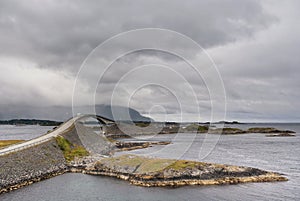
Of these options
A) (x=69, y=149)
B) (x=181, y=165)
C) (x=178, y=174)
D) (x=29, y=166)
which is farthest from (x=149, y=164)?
(x=69, y=149)

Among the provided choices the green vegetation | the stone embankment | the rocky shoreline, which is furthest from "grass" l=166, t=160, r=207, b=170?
the green vegetation

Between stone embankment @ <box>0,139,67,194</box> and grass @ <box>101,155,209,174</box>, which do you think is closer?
stone embankment @ <box>0,139,67,194</box>

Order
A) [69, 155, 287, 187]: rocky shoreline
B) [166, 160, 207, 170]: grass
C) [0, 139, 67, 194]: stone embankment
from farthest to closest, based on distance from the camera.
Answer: [166, 160, 207, 170]: grass → [69, 155, 287, 187]: rocky shoreline → [0, 139, 67, 194]: stone embankment

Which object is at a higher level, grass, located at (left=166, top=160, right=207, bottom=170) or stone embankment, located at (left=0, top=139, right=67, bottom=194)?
grass, located at (left=166, top=160, right=207, bottom=170)

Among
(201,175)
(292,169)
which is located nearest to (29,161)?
(201,175)

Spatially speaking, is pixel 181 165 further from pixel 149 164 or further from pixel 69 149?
pixel 69 149

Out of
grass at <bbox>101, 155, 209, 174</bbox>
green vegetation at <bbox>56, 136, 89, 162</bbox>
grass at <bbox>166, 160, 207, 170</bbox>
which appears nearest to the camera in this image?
grass at <bbox>166, 160, 207, 170</bbox>

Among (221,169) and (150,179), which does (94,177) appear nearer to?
(150,179)

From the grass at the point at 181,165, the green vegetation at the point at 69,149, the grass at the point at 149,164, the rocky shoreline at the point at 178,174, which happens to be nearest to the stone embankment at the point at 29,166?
the green vegetation at the point at 69,149

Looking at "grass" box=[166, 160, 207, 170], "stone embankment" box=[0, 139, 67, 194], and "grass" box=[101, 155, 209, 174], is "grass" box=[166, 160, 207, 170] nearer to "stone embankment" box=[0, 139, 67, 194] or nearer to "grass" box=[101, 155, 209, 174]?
"grass" box=[101, 155, 209, 174]

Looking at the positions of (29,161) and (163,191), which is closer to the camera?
(163,191)
